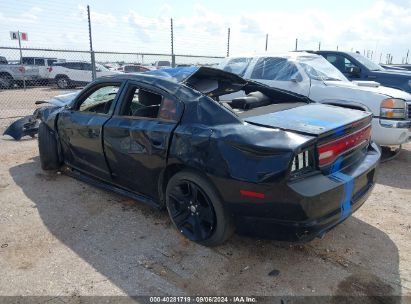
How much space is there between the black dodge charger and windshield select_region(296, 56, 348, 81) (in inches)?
95.1

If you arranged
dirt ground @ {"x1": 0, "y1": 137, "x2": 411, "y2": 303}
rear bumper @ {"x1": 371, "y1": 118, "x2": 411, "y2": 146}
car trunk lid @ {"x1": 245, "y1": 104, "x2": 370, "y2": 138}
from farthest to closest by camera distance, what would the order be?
rear bumper @ {"x1": 371, "y1": 118, "x2": 411, "y2": 146}, car trunk lid @ {"x1": 245, "y1": 104, "x2": 370, "y2": 138}, dirt ground @ {"x1": 0, "y1": 137, "x2": 411, "y2": 303}

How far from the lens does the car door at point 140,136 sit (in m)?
3.20

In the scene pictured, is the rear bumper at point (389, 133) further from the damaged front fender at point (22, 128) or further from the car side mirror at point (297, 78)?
the damaged front fender at point (22, 128)

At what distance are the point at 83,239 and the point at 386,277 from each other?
261cm

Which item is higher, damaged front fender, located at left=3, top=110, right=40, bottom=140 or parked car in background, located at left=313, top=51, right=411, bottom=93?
parked car in background, located at left=313, top=51, right=411, bottom=93

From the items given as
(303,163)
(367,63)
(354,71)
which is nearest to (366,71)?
(354,71)

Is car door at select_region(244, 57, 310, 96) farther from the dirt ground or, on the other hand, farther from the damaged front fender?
the damaged front fender

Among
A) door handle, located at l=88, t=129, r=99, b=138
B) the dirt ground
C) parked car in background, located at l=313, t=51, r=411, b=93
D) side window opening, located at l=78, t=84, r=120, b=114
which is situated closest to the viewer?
the dirt ground

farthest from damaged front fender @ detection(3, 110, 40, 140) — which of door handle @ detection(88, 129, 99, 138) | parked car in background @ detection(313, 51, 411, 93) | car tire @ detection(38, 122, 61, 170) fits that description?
parked car in background @ detection(313, 51, 411, 93)

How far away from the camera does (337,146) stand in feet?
9.30

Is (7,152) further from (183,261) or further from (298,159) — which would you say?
(298,159)

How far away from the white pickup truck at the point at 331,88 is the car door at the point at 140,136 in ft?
5.12

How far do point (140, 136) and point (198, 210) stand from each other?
0.91m

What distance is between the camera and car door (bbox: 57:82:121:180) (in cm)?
393
